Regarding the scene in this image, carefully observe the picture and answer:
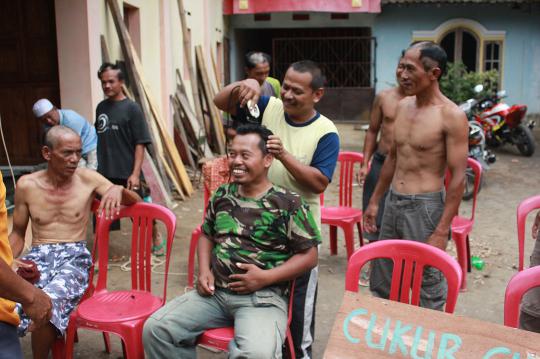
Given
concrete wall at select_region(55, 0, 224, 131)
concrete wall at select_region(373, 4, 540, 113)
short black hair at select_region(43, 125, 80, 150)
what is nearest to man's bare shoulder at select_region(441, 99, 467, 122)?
short black hair at select_region(43, 125, 80, 150)

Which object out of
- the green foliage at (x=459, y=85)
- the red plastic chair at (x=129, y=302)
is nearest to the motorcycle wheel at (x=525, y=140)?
the green foliage at (x=459, y=85)

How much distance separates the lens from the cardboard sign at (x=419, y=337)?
177cm

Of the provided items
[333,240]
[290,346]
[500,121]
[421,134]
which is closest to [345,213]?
[333,240]

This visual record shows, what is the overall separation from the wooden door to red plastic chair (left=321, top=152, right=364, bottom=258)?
310 centimetres

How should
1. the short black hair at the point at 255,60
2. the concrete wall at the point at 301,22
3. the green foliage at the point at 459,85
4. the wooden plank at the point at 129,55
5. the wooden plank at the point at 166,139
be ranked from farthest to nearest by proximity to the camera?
1. the concrete wall at the point at 301,22
2. the green foliage at the point at 459,85
3. the wooden plank at the point at 166,139
4. the wooden plank at the point at 129,55
5. the short black hair at the point at 255,60

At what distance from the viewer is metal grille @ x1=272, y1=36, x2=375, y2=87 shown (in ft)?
52.6

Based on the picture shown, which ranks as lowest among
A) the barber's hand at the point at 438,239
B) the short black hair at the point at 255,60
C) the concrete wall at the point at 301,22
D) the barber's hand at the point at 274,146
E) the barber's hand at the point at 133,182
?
the barber's hand at the point at 438,239

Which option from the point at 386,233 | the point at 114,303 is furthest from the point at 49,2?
the point at 386,233

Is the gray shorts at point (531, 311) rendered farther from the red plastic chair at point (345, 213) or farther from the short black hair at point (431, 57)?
the red plastic chair at point (345, 213)

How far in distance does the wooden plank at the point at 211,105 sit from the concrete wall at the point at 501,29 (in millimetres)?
6632

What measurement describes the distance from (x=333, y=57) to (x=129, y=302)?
14297mm

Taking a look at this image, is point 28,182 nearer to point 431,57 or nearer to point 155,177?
point 431,57

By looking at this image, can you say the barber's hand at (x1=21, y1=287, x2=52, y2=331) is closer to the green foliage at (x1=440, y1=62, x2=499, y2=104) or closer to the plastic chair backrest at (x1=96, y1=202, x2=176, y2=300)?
the plastic chair backrest at (x1=96, y1=202, x2=176, y2=300)

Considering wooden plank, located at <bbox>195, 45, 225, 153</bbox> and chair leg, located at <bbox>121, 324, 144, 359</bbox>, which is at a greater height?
wooden plank, located at <bbox>195, 45, 225, 153</bbox>
